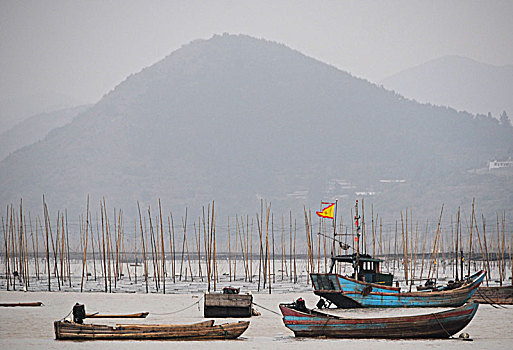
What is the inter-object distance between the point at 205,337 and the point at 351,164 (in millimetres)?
174827

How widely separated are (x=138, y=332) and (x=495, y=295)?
66.1ft

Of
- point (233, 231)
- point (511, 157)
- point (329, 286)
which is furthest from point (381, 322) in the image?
point (511, 157)

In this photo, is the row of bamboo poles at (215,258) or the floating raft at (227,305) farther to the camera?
the row of bamboo poles at (215,258)

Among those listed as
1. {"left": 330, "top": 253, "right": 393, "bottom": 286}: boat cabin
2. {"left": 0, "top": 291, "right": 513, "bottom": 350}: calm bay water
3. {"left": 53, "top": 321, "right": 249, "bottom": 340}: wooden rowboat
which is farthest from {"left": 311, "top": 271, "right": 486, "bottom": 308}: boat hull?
{"left": 53, "top": 321, "right": 249, "bottom": 340}: wooden rowboat

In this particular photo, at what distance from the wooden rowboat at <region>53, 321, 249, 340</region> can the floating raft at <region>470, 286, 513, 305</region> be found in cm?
1691

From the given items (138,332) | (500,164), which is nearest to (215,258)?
(138,332)

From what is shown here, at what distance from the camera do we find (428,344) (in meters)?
24.5

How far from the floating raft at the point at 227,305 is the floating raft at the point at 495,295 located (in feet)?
41.8

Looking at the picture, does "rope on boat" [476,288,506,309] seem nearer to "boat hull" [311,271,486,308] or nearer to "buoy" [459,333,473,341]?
"boat hull" [311,271,486,308]

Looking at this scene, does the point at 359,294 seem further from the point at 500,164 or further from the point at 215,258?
the point at 500,164

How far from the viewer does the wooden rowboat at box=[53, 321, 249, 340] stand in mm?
24984

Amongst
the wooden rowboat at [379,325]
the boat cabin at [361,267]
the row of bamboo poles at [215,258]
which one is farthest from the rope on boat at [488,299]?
the wooden rowboat at [379,325]

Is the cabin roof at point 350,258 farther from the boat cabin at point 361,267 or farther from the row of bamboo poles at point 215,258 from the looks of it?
the row of bamboo poles at point 215,258

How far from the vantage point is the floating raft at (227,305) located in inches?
1213
